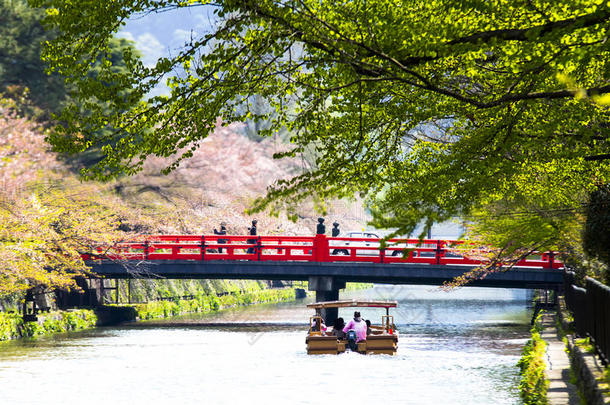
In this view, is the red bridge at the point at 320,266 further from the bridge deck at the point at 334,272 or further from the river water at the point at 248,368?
the river water at the point at 248,368

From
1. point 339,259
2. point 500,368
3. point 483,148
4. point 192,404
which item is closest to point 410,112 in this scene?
point 483,148

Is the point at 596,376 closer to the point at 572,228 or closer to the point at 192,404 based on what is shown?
the point at 572,228

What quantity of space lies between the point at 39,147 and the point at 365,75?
112 ft

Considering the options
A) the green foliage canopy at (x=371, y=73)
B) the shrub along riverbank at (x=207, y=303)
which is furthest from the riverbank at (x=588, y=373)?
the shrub along riverbank at (x=207, y=303)

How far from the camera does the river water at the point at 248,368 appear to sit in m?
19.1

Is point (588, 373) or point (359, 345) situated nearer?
point (588, 373)

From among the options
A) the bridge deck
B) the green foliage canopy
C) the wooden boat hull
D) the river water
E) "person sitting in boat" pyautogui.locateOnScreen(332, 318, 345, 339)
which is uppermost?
the green foliage canopy

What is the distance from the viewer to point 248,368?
23.9m

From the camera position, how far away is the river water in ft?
62.8

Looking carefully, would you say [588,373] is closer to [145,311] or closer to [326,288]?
[326,288]

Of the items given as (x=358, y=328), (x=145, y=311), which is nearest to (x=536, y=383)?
(x=358, y=328)

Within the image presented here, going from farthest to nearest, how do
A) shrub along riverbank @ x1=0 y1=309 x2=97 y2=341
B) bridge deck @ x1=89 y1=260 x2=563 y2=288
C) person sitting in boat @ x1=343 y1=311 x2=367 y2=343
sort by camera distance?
bridge deck @ x1=89 y1=260 x2=563 y2=288
shrub along riverbank @ x1=0 y1=309 x2=97 y2=341
person sitting in boat @ x1=343 y1=311 x2=367 y2=343

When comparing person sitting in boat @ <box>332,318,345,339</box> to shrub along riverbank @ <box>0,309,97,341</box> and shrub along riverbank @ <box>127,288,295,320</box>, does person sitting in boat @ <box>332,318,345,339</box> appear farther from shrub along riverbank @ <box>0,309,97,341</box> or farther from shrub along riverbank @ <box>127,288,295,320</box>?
shrub along riverbank @ <box>127,288,295,320</box>

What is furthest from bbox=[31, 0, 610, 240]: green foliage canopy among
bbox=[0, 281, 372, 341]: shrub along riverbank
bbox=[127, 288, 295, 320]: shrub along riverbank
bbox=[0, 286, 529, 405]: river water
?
bbox=[127, 288, 295, 320]: shrub along riverbank
